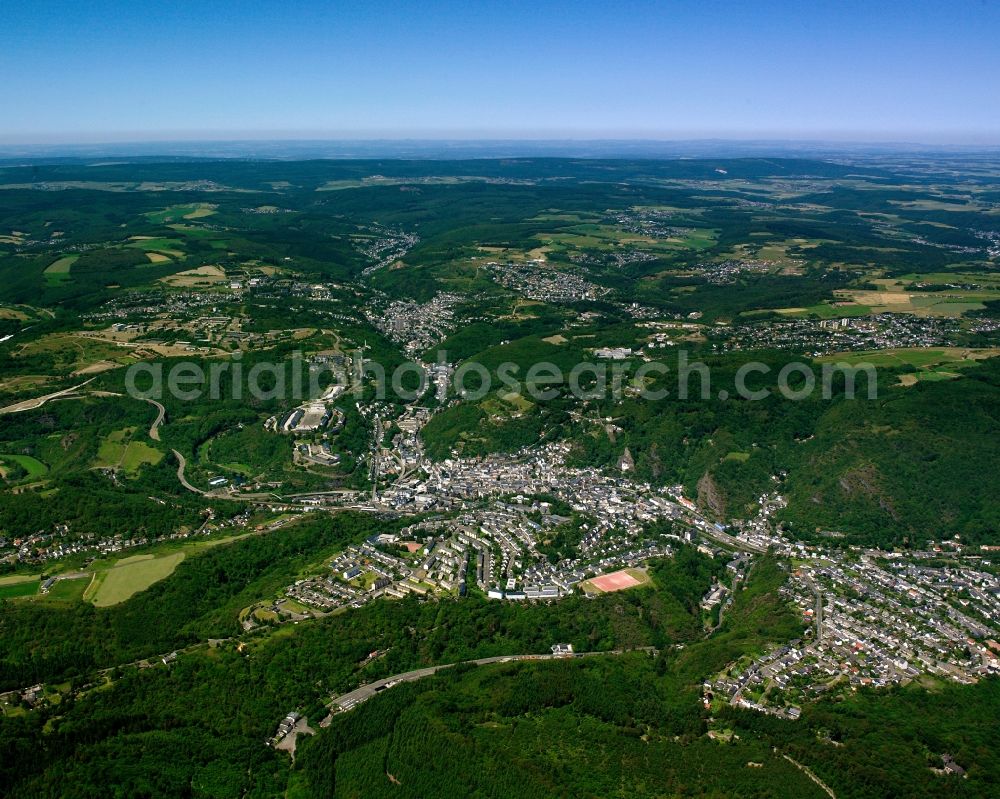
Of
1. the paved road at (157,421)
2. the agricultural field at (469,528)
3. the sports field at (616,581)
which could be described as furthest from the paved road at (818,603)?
the paved road at (157,421)

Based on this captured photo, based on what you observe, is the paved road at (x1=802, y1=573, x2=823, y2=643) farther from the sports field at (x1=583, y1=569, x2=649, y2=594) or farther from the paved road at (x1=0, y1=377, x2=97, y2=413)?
the paved road at (x1=0, y1=377, x2=97, y2=413)

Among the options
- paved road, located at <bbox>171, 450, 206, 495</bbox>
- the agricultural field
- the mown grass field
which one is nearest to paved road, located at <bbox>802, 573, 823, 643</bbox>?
the agricultural field

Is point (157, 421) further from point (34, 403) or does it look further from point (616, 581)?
point (616, 581)

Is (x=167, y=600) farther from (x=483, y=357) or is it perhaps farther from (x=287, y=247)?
(x=287, y=247)

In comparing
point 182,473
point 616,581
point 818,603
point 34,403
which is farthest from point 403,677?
point 34,403

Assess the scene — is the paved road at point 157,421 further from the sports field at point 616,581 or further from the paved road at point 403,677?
the sports field at point 616,581

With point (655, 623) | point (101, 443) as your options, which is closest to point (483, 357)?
point (101, 443)
